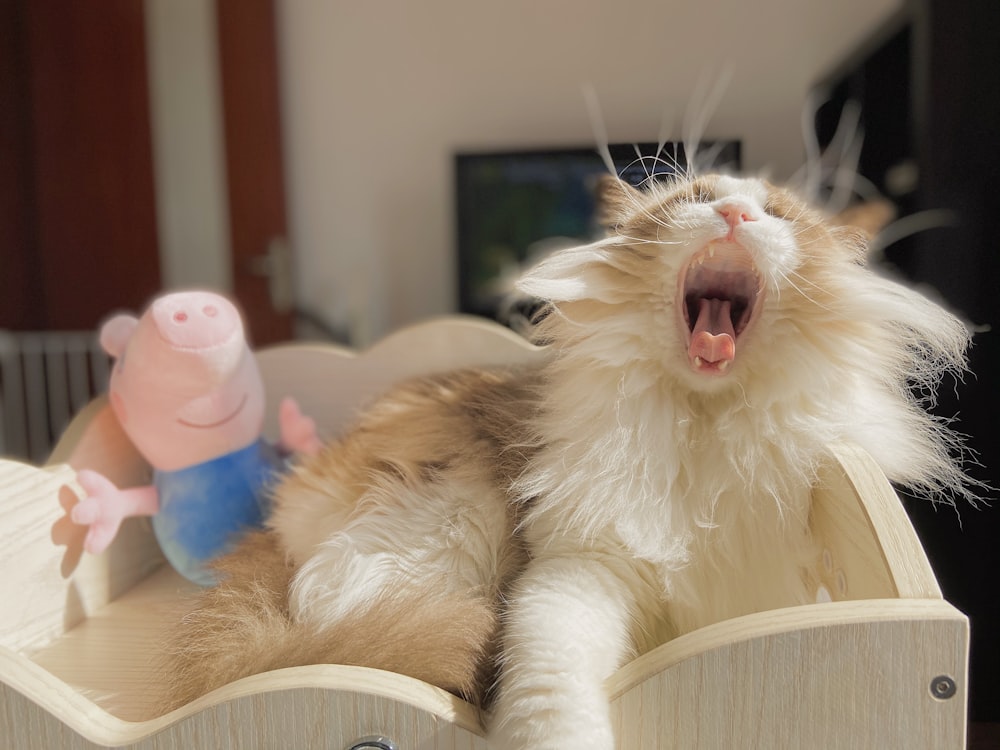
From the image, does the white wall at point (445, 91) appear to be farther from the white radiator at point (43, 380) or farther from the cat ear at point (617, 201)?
the cat ear at point (617, 201)

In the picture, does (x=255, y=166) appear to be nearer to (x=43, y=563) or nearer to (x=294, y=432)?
(x=294, y=432)

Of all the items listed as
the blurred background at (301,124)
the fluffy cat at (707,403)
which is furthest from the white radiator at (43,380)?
the fluffy cat at (707,403)

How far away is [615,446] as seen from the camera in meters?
0.54

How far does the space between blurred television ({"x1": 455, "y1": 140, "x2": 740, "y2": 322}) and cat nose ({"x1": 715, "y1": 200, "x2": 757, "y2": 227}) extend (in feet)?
3.64

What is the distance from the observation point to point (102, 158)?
2.10 m

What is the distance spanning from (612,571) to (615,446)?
0.30ft

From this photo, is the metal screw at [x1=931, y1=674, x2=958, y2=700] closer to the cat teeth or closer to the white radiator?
the cat teeth

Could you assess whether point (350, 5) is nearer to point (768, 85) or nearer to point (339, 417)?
point (768, 85)

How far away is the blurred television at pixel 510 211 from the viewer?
172 centimetres

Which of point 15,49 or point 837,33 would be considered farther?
point 15,49

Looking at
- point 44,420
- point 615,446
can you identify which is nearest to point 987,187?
point 615,446

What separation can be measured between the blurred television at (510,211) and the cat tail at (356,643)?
1.17 meters

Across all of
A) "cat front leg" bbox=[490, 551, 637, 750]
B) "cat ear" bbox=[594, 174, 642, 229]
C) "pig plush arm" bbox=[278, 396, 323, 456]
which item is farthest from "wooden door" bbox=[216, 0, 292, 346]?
"cat front leg" bbox=[490, 551, 637, 750]

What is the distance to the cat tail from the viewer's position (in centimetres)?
45
